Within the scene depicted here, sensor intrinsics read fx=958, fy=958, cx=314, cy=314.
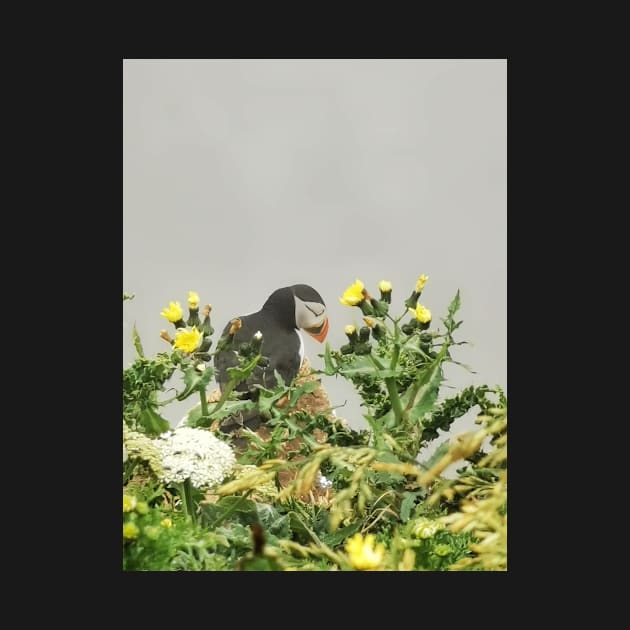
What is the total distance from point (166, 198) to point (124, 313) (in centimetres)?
46

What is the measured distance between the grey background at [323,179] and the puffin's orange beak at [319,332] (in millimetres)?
216

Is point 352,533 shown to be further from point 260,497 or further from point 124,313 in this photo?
point 124,313

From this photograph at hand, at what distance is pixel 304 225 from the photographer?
361 cm

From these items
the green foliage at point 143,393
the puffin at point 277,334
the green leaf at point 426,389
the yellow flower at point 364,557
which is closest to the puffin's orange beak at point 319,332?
the puffin at point 277,334

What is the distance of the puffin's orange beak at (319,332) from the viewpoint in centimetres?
380

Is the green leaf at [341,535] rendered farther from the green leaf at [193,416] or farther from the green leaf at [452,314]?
the green leaf at [452,314]

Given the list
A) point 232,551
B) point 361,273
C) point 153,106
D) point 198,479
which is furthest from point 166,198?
point 232,551

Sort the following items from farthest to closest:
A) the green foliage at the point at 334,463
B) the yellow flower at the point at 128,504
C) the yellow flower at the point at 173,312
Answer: the yellow flower at the point at 173,312 < the green foliage at the point at 334,463 < the yellow flower at the point at 128,504

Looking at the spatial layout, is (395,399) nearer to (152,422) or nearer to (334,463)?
(334,463)

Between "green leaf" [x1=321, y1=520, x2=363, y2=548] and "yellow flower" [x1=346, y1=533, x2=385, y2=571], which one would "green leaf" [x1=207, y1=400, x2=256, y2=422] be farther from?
"yellow flower" [x1=346, y1=533, x2=385, y2=571]


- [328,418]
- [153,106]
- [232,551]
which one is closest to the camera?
[232,551]

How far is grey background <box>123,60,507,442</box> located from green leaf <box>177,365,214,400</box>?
150mm

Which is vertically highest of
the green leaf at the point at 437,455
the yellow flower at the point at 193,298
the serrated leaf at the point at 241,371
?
the yellow flower at the point at 193,298

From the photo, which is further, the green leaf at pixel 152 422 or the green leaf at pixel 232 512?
the green leaf at pixel 152 422
